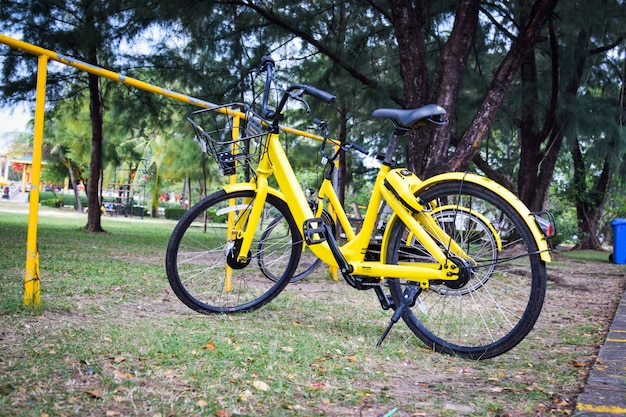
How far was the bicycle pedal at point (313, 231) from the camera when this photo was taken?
2994mm

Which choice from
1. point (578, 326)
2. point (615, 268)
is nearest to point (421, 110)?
point (578, 326)

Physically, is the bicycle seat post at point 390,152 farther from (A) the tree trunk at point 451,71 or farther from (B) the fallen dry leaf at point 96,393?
(A) the tree trunk at point 451,71

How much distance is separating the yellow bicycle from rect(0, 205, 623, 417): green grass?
0.19m

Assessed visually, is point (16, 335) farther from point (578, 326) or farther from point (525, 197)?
point (525, 197)

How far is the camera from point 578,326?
361 centimetres

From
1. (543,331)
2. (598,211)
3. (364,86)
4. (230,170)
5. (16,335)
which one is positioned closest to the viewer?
(16,335)

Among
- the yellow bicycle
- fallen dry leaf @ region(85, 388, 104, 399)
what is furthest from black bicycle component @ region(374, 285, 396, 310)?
fallen dry leaf @ region(85, 388, 104, 399)

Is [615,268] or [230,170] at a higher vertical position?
[230,170]

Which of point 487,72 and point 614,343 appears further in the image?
point 487,72

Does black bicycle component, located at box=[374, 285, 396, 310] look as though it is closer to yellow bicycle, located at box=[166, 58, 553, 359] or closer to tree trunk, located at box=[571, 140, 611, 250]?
yellow bicycle, located at box=[166, 58, 553, 359]

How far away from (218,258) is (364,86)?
537cm

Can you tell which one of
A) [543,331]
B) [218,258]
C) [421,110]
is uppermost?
[421,110]

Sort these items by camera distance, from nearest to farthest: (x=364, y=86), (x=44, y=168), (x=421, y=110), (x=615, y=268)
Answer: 1. (x=421, y=110)
2. (x=364, y=86)
3. (x=615, y=268)
4. (x=44, y=168)

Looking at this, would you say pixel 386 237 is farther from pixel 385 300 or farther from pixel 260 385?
A: pixel 260 385
